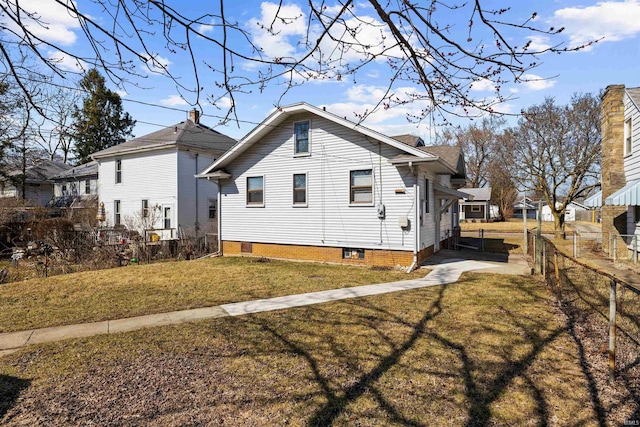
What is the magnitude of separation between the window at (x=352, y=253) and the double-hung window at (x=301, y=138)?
406 centimetres

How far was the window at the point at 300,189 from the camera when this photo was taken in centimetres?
1434

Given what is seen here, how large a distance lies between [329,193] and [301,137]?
2553mm

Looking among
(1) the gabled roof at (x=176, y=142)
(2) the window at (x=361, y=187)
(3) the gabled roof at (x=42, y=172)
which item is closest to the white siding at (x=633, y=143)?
(2) the window at (x=361, y=187)

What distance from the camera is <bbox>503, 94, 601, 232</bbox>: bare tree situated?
26562 mm

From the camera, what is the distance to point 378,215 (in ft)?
42.1

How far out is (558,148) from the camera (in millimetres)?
27609

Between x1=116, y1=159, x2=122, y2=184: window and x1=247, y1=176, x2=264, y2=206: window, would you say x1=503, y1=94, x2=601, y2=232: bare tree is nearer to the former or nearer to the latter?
x1=247, y1=176, x2=264, y2=206: window

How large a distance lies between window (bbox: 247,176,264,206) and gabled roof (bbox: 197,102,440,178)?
4.32 ft

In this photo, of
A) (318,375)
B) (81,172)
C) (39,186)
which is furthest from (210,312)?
(39,186)

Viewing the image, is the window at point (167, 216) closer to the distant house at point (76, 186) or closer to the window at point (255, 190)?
the window at point (255, 190)

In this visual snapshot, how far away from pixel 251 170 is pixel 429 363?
12.3 metres

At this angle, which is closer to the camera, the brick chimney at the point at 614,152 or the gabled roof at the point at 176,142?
the brick chimney at the point at 614,152

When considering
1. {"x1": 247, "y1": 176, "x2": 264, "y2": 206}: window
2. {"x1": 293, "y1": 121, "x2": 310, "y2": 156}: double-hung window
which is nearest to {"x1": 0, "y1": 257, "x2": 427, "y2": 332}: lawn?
{"x1": 247, "y1": 176, "x2": 264, "y2": 206}: window

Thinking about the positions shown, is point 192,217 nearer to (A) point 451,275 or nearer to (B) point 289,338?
(A) point 451,275
